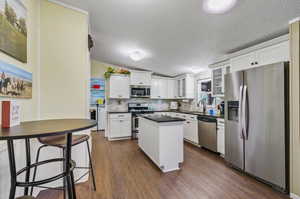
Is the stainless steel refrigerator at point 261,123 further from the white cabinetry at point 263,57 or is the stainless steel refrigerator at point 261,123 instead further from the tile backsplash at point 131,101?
the tile backsplash at point 131,101

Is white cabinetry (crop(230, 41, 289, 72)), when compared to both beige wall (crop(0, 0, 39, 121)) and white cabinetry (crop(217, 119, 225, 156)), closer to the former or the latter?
white cabinetry (crop(217, 119, 225, 156))

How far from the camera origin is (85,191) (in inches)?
69.6

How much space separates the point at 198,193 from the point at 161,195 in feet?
1.62

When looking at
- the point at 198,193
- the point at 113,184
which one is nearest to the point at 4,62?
the point at 113,184

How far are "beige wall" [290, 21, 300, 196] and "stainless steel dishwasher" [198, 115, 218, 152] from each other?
1.36 meters

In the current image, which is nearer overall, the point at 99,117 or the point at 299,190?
the point at 299,190

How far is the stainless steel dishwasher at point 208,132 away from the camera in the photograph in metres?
2.96

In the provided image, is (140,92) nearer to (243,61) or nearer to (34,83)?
(243,61)

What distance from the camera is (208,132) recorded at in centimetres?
311

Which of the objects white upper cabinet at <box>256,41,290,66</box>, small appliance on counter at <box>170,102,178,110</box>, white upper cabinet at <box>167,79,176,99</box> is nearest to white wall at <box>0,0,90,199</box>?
white upper cabinet at <box>256,41,290,66</box>

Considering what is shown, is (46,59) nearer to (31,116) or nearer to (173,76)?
(31,116)

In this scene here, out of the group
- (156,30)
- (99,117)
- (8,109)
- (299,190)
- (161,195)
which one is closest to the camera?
(8,109)

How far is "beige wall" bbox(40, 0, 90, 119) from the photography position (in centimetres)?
184

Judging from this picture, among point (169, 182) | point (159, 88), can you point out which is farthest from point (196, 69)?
point (169, 182)
